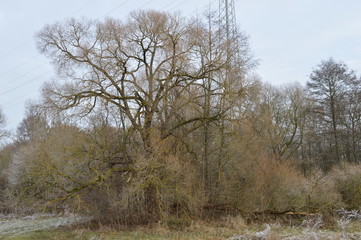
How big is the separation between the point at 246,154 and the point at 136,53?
9004 mm

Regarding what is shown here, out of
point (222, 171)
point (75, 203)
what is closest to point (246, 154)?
point (222, 171)

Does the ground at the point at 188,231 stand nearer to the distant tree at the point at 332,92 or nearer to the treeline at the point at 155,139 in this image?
the treeline at the point at 155,139

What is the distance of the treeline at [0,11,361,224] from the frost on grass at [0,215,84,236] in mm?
1419

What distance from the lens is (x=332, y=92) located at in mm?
31891

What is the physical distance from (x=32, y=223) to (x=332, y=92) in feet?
93.1

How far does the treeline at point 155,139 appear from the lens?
1723 cm

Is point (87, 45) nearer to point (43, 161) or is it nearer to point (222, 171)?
point (43, 161)

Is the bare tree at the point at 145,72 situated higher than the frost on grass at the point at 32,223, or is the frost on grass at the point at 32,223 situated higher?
the bare tree at the point at 145,72

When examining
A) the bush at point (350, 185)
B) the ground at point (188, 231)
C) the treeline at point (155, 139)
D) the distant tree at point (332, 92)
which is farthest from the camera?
the distant tree at point (332, 92)

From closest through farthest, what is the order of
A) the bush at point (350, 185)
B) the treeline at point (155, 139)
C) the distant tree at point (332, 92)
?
Answer: 1. the treeline at point (155, 139)
2. the bush at point (350, 185)
3. the distant tree at point (332, 92)

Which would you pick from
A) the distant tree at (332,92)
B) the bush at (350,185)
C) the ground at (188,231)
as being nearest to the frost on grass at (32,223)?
the ground at (188,231)

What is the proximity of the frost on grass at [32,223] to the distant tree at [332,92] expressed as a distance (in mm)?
24782

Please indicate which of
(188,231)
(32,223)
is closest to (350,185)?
(188,231)

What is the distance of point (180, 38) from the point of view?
19000mm
